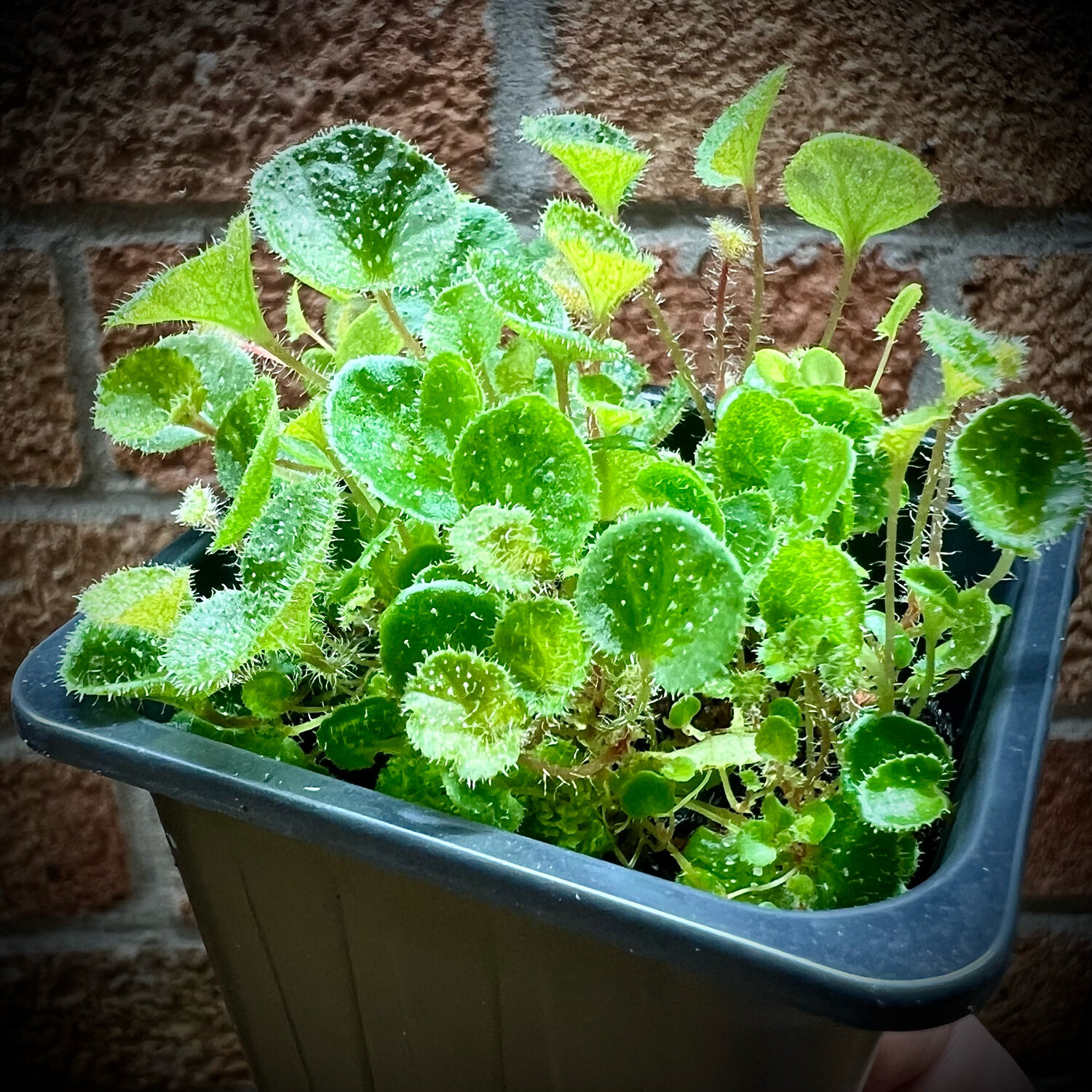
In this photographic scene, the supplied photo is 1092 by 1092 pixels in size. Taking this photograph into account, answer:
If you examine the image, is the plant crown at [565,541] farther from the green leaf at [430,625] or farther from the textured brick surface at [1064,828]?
the textured brick surface at [1064,828]

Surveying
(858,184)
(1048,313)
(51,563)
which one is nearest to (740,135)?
(858,184)

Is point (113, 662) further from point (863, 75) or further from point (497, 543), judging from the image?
point (863, 75)

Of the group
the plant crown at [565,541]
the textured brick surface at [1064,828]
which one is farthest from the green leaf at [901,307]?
the textured brick surface at [1064,828]

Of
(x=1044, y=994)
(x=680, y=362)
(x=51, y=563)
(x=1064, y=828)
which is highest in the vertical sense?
(x=680, y=362)

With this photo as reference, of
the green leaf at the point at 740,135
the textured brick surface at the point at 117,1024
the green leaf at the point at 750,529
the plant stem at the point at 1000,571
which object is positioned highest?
the green leaf at the point at 740,135

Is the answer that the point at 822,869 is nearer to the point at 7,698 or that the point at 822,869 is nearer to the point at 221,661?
the point at 221,661

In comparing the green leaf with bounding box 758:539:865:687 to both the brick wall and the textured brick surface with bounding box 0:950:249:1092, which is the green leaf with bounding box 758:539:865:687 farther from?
the textured brick surface with bounding box 0:950:249:1092
